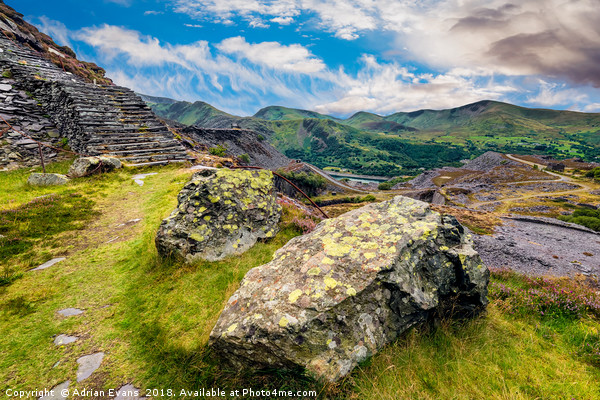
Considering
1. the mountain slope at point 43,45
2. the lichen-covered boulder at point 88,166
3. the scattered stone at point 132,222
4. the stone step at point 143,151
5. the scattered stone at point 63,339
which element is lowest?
the scattered stone at point 63,339

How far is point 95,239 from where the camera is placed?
8531 mm

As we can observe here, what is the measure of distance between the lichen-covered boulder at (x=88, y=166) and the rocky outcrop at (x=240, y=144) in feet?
281

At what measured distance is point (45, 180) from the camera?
43.4ft

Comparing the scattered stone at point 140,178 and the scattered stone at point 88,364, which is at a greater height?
the scattered stone at point 140,178

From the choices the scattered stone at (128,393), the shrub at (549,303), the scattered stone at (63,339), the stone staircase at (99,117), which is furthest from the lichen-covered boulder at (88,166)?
the shrub at (549,303)

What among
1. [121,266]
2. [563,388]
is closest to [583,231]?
[563,388]

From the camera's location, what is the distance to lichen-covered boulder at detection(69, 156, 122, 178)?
1490cm

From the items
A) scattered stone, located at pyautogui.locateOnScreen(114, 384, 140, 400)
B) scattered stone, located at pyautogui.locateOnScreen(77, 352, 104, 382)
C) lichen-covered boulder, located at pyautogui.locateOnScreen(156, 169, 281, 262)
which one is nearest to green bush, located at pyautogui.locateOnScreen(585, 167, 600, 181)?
lichen-covered boulder, located at pyautogui.locateOnScreen(156, 169, 281, 262)

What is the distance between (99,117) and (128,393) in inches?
1072

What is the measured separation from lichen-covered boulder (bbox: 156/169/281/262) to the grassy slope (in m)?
0.56

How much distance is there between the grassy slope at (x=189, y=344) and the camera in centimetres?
384

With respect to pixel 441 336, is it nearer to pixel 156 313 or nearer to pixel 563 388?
pixel 563 388

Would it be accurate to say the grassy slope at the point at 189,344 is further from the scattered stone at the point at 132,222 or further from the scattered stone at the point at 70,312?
the scattered stone at the point at 132,222

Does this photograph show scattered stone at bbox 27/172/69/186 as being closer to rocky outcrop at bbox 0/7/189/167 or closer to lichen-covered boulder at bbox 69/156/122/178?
lichen-covered boulder at bbox 69/156/122/178
